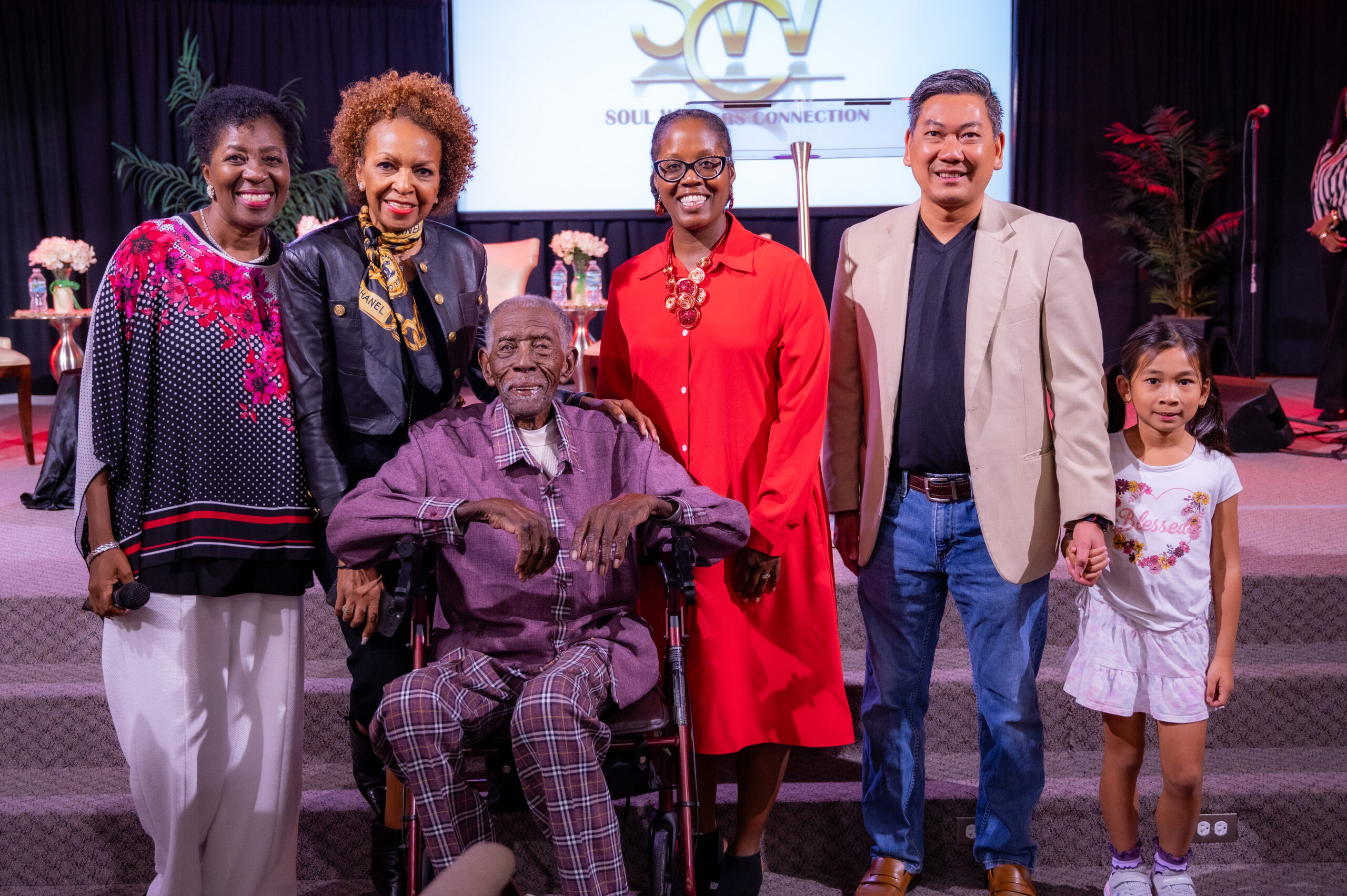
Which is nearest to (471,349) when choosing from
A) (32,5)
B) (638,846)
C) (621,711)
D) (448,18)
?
(621,711)

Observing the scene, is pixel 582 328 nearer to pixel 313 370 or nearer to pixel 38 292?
pixel 38 292

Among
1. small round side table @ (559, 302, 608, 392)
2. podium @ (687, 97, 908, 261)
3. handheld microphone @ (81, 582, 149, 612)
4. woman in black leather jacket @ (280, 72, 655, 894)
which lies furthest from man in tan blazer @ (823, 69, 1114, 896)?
small round side table @ (559, 302, 608, 392)

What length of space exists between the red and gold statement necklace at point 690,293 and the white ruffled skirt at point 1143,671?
112 centimetres

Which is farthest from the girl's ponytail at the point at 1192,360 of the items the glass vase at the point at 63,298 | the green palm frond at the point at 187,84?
the green palm frond at the point at 187,84

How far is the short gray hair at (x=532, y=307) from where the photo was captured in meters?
2.24

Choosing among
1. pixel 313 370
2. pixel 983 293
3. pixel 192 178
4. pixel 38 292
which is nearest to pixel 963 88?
pixel 983 293

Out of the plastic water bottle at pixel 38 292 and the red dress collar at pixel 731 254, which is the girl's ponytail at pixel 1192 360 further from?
the plastic water bottle at pixel 38 292

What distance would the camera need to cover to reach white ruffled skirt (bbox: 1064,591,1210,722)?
226 centimetres

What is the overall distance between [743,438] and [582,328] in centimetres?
379

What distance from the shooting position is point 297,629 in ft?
7.50

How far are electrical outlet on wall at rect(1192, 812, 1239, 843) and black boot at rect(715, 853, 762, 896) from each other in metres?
1.20

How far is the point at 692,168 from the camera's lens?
2217mm

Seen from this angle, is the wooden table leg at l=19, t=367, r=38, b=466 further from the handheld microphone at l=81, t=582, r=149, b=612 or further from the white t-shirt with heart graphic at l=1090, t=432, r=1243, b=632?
the white t-shirt with heart graphic at l=1090, t=432, r=1243, b=632

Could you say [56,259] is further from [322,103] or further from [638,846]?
[638,846]
